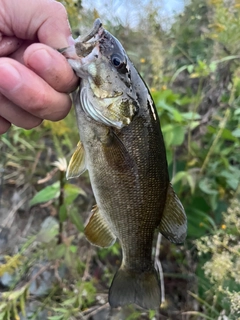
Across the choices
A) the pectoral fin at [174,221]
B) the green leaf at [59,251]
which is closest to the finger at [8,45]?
the pectoral fin at [174,221]

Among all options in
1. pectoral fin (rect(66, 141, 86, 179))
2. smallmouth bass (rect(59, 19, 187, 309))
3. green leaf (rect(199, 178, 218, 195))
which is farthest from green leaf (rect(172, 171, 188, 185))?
pectoral fin (rect(66, 141, 86, 179))

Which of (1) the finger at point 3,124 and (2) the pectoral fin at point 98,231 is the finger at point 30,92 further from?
(2) the pectoral fin at point 98,231

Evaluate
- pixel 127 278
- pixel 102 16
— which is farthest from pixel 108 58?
pixel 102 16

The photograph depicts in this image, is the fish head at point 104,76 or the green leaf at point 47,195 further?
the green leaf at point 47,195

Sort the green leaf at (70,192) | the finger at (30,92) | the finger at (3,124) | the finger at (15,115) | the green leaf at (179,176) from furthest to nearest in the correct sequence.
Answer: the green leaf at (179,176) < the green leaf at (70,192) < the finger at (3,124) < the finger at (15,115) < the finger at (30,92)

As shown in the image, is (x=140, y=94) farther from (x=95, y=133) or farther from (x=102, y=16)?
(x=102, y=16)

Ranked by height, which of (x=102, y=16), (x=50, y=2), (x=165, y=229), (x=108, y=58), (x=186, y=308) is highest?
(x=50, y=2)
